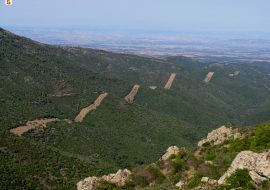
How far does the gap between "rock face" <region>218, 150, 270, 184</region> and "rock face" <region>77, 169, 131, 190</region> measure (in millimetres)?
15839

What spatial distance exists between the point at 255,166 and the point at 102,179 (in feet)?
59.2

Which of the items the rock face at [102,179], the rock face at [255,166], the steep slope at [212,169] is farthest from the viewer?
the rock face at [102,179]

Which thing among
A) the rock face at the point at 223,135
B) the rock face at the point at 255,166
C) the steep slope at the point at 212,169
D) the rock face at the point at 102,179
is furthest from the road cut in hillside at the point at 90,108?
the rock face at the point at 255,166

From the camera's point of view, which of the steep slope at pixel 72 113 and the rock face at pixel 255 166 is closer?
the rock face at pixel 255 166

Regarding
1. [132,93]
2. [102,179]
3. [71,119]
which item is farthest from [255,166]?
[132,93]

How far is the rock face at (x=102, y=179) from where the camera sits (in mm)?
41750

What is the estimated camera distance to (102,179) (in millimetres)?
43156

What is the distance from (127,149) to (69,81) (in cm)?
4356

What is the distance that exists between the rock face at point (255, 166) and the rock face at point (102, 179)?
1584 centimetres

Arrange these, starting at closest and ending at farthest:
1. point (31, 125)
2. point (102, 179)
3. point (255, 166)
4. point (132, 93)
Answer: point (255, 166) < point (102, 179) < point (31, 125) < point (132, 93)

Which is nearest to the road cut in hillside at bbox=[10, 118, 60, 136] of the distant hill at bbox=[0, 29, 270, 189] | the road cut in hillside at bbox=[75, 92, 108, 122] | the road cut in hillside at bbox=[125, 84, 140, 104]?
the distant hill at bbox=[0, 29, 270, 189]

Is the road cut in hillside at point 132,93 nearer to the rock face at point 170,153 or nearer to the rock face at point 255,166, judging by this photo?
the rock face at point 170,153

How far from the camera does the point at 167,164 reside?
4834 cm

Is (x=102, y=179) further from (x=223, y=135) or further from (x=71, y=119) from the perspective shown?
(x=71, y=119)
